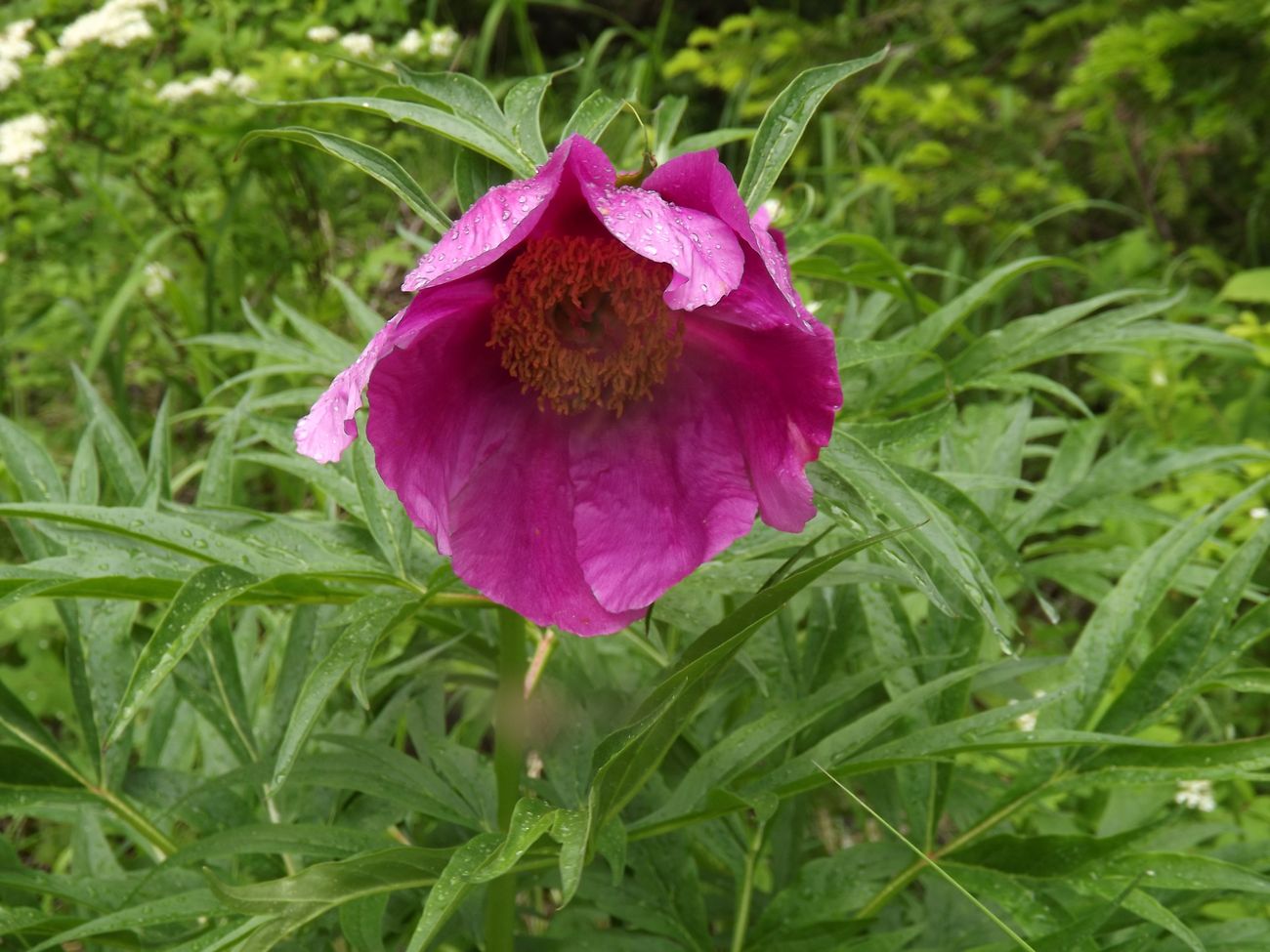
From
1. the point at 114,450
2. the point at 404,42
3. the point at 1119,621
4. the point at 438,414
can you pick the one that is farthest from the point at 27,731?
the point at 404,42

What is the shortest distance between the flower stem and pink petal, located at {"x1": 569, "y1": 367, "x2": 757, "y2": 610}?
12 cm

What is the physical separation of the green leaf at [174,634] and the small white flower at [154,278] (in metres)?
1.68

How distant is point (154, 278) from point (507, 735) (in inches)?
74.3

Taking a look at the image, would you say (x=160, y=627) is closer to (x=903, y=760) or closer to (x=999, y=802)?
(x=903, y=760)

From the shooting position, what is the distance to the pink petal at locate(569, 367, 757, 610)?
692mm

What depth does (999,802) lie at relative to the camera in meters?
0.94

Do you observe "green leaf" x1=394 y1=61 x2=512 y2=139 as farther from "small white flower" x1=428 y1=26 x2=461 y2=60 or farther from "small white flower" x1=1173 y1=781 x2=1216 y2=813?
"small white flower" x1=428 y1=26 x2=461 y2=60

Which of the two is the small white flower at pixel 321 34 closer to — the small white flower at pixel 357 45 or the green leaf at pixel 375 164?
the small white flower at pixel 357 45

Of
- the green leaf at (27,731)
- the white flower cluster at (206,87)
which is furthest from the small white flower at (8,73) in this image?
the green leaf at (27,731)

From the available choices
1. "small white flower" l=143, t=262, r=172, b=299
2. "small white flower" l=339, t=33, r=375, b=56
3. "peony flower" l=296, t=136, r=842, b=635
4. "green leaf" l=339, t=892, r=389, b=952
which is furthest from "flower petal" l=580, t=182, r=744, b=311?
"small white flower" l=339, t=33, r=375, b=56

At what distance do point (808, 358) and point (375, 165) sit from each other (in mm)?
249

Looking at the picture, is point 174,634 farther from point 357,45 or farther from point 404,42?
point 404,42

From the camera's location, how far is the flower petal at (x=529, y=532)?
2.29 feet

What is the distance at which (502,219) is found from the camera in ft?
2.00
